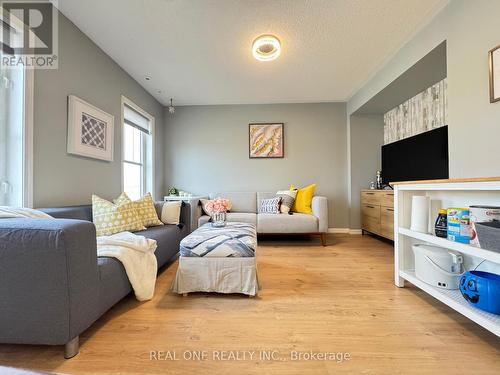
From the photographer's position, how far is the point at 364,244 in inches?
124

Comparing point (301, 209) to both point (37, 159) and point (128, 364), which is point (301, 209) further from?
point (37, 159)

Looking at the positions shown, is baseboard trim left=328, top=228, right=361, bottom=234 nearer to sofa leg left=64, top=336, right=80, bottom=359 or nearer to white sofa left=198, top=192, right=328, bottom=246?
white sofa left=198, top=192, right=328, bottom=246

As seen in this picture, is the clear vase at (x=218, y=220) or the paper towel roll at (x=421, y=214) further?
the clear vase at (x=218, y=220)

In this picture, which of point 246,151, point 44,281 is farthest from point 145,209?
point 246,151

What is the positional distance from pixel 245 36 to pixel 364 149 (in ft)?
8.90

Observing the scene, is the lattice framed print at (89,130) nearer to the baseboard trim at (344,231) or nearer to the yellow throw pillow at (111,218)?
the yellow throw pillow at (111,218)

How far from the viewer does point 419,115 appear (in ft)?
9.61

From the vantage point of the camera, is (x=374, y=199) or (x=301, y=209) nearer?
(x=374, y=199)

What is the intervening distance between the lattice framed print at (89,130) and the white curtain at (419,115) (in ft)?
12.8

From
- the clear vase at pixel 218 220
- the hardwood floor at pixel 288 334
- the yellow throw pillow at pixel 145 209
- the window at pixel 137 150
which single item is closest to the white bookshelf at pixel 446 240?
Answer: the hardwood floor at pixel 288 334

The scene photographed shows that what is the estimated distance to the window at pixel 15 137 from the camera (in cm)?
158

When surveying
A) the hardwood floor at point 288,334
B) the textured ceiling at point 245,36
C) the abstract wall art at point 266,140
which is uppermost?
the textured ceiling at point 245,36

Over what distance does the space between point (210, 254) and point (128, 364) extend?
75 centimetres

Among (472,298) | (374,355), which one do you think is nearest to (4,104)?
(374,355)
